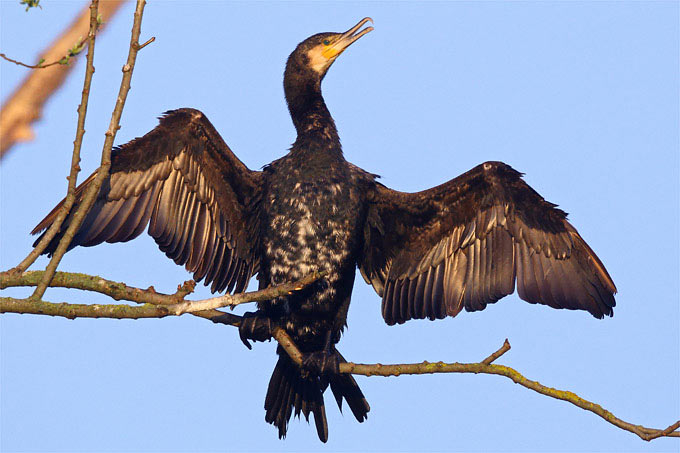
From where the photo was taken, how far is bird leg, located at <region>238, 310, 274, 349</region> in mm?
5715

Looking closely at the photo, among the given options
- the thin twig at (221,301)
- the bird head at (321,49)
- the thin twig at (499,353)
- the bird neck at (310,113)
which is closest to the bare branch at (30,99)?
the thin twig at (221,301)

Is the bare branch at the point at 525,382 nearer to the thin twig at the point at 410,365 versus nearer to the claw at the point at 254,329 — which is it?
the thin twig at the point at 410,365

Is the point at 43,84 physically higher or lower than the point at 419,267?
lower

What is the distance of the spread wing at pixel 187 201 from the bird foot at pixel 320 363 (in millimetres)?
944

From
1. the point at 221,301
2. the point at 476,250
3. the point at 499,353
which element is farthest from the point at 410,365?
the point at 476,250

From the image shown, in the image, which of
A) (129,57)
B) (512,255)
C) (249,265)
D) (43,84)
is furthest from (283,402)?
(43,84)

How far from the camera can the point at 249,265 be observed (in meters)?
6.36

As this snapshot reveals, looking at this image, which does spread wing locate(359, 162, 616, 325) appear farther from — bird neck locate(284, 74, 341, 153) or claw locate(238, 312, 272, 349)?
claw locate(238, 312, 272, 349)

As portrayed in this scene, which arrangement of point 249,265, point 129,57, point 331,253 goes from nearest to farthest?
point 129,57
point 331,253
point 249,265

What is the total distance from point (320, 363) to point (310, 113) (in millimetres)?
2182

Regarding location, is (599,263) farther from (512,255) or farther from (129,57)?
(129,57)

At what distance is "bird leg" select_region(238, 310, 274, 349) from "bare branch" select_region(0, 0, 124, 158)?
163 inches

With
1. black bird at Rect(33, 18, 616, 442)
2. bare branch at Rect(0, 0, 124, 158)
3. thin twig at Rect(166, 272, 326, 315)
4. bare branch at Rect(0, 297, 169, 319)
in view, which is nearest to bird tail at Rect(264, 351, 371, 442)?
black bird at Rect(33, 18, 616, 442)

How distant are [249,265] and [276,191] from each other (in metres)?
0.73
